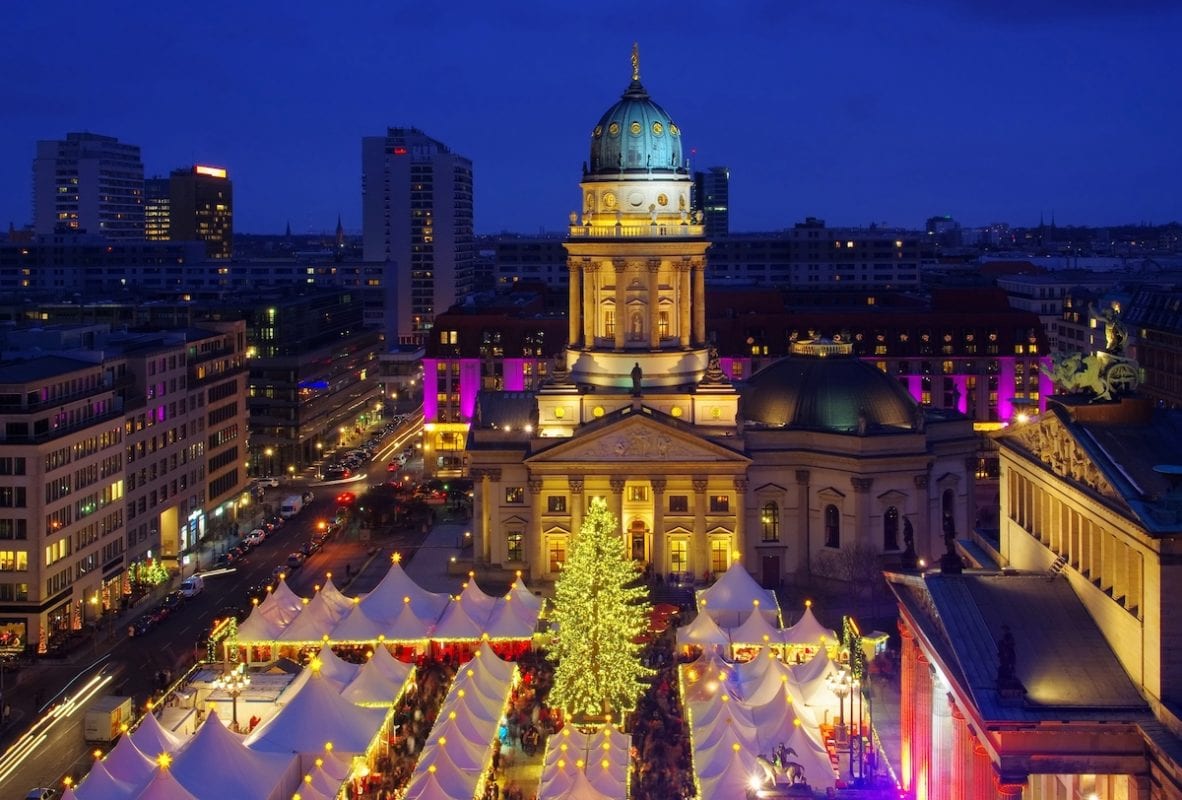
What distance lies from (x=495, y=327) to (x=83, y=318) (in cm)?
4093

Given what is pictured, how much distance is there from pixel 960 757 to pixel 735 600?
38.7 meters

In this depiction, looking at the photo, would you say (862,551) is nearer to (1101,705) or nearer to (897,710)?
(897,710)

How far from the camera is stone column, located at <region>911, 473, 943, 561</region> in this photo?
4144 inches

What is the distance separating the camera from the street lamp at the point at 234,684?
2714 inches

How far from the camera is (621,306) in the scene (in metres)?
114

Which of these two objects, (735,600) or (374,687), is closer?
(374,687)

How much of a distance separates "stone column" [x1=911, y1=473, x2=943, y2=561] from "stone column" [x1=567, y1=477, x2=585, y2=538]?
22918 millimetres

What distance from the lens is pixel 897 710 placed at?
7262 centimetres

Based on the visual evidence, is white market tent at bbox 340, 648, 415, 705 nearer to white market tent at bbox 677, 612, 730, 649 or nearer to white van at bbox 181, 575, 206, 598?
white market tent at bbox 677, 612, 730, 649

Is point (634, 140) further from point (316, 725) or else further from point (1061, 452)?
point (1061, 452)

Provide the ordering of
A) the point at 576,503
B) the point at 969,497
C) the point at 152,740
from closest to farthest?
the point at 152,740 → the point at 576,503 → the point at 969,497

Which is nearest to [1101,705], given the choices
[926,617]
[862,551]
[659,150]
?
[926,617]

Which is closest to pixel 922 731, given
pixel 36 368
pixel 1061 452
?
pixel 1061 452

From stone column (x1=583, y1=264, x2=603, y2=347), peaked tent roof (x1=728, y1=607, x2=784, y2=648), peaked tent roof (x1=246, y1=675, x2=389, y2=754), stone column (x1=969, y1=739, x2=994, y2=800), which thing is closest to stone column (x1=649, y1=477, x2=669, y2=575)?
stone column (x1=583, y1=264, x2=603, y2=347)
